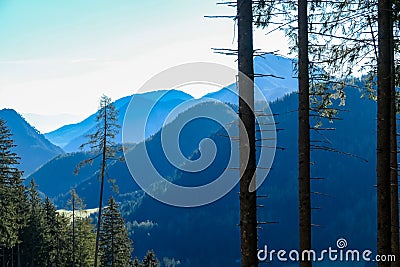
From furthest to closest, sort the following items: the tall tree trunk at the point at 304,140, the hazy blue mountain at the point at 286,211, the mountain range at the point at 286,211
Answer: the hazy blue mountain at the point at 286,211 → the mountain range at the point at 286,211 → the tall tree trunk at the point at 304,140

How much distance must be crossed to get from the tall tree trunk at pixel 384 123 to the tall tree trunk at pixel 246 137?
9.56 feet

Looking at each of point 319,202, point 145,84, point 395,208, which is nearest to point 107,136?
point 145,84

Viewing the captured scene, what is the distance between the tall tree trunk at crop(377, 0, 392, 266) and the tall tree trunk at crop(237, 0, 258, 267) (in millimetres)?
2913

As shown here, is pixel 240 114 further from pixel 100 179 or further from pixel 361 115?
pixel 361 115

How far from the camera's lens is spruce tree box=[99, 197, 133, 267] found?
34250 mm

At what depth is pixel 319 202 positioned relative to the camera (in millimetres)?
151500

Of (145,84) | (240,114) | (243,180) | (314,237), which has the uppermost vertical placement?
(145,84)

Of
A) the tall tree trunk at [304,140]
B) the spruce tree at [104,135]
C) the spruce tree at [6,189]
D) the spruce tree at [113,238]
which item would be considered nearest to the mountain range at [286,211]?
the spruce tree at [113,238]

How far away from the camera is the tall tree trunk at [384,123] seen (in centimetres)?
768

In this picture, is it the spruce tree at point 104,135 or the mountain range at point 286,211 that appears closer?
the spruce tree at point 104,135

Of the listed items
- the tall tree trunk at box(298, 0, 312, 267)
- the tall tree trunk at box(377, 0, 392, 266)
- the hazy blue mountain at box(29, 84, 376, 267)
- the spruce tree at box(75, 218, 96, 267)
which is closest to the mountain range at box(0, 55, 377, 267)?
the hazy blue mountain at box(29, 84, 376, 267)

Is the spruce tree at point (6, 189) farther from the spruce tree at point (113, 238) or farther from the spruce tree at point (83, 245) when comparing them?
the spruce tree at point (83, 245)

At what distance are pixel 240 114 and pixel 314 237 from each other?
138 m

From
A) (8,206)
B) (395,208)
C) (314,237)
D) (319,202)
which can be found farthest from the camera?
(319,202)
